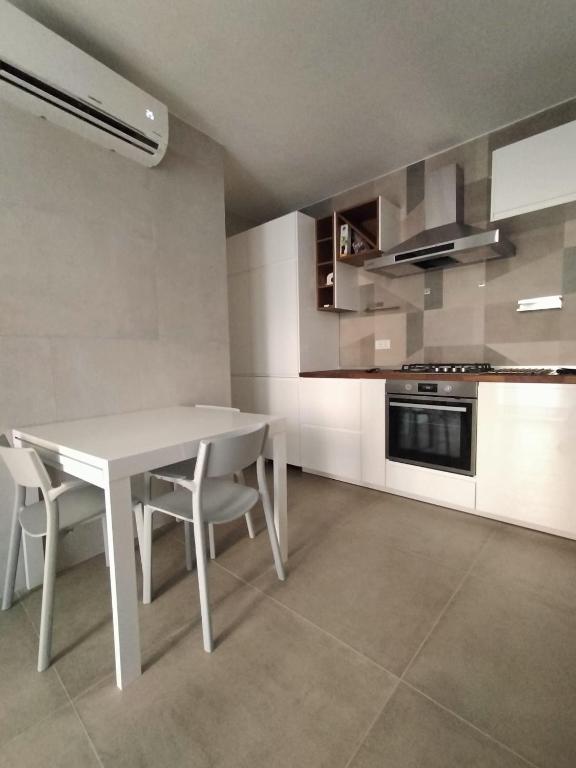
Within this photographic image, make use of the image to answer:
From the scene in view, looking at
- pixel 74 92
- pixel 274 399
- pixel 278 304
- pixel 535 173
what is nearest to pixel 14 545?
pixel 74 92

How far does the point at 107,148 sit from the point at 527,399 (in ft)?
8.50

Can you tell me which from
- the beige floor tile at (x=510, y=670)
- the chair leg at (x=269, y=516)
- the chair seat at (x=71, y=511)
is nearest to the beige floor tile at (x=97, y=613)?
the chair leg at (x=269, y=516)

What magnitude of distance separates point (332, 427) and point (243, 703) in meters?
1.86

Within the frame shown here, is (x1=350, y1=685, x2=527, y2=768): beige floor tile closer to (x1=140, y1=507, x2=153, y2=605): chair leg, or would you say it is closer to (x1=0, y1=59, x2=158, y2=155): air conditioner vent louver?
(x1=140, y1=507, x2=153, y2=605): chair leg

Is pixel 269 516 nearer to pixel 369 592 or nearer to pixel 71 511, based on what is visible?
pixel 369 592

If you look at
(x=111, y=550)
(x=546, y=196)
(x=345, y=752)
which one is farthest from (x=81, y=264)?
(x=546, y=196)

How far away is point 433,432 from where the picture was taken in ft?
7.22

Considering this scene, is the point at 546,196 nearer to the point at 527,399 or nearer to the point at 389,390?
the point at 527,399

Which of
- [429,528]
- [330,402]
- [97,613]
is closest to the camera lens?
[97,613]

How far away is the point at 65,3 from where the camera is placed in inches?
56.7

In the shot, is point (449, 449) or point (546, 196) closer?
point (546, 196)

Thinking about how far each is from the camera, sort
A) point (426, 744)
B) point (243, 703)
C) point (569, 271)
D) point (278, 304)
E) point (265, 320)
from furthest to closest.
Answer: point (265, 320) < point (278, 304) < point (569, 271) < point (243, 703) < point (426, 744)

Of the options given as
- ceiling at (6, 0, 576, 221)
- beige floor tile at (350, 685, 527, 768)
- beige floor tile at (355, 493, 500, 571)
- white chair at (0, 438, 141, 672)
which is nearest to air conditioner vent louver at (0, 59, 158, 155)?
ceiling at (6, 0, 576, 221)

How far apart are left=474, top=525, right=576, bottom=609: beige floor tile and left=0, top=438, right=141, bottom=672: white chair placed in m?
1.71
